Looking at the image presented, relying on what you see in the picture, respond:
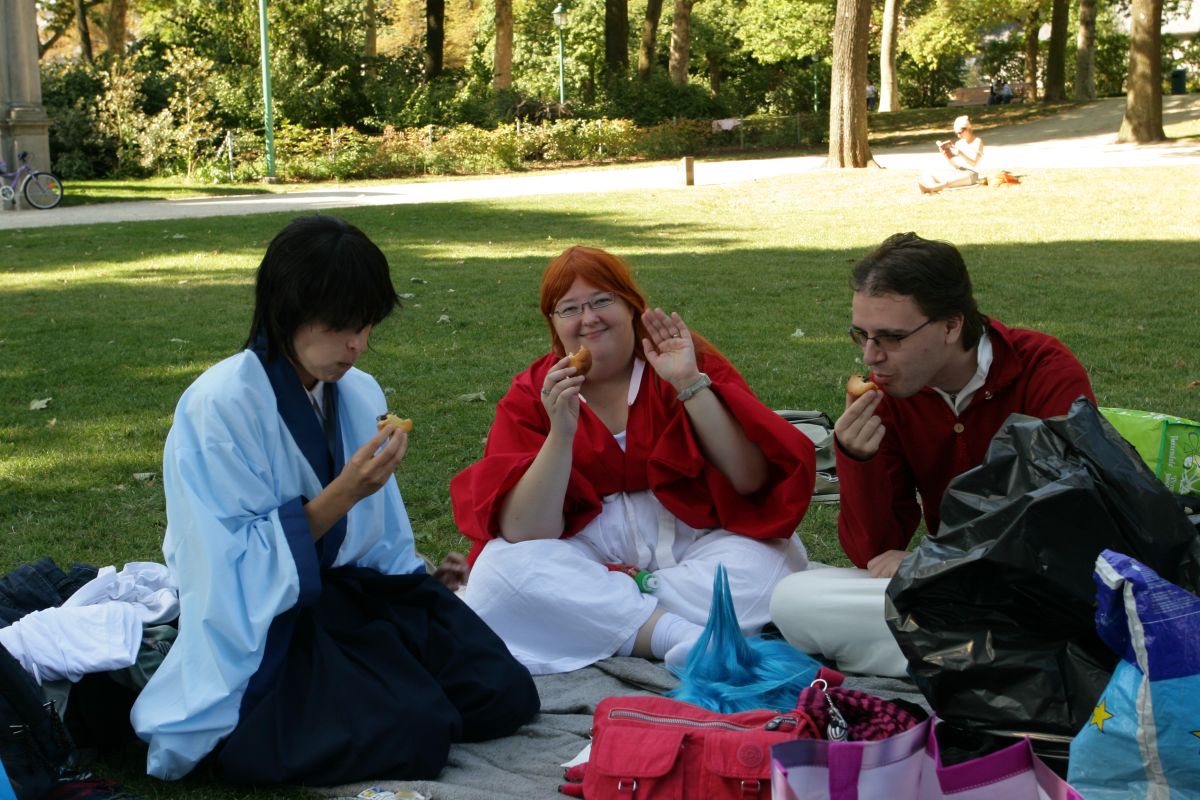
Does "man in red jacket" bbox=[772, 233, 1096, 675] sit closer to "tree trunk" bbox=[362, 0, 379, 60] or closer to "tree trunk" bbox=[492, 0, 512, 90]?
"tree trunk" bbox=[362, 0, 379, 60]

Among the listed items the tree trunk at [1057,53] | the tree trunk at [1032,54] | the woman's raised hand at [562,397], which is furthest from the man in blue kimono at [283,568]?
the tree trunk at [1032,54]

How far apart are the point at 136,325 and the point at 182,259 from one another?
12.8 feet

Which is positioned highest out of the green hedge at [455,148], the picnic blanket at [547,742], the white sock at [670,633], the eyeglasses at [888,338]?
the green hedge at [455,148]

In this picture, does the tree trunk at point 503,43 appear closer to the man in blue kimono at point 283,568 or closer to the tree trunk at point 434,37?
the tree trunk at point 434,37

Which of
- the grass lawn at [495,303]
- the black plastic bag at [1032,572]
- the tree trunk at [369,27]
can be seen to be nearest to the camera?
the black plastic bag at [1032,572]

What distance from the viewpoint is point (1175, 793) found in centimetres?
247

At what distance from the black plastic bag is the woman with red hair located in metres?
1.26

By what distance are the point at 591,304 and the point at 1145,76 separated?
2062 centimetres

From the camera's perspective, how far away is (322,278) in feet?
10.9

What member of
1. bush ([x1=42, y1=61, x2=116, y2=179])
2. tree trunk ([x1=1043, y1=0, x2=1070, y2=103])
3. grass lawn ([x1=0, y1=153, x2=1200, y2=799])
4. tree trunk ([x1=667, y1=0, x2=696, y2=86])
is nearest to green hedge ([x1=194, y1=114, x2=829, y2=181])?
bush ([x1=42, y1=61, x2=116, y2=179])

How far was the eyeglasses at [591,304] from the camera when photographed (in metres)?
4.25

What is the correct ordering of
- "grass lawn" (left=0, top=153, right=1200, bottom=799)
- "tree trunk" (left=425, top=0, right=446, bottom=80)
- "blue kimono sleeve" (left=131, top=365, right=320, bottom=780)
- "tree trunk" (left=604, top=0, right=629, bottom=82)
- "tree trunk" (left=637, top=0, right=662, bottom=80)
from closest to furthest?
1. "blue kimono sleeve" (left=131, top=365, right=320, bottom=780)
2. "grass lawn" (left=0, top=153, right=1200, bottom=799)
3. "tree trunk" (left=425, top=0, right=446, bottom=80)
4. "tree trunk" (left=604, top=0, right=629, bottom=82)
5. "tree trunk" (left=637, top=0, right=662, bottom=80)

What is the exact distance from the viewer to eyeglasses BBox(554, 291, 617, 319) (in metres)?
4.25

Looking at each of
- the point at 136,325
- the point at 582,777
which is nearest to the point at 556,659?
the point at 582,777
